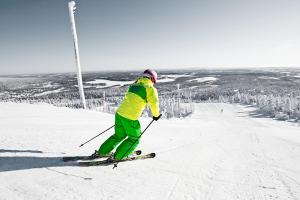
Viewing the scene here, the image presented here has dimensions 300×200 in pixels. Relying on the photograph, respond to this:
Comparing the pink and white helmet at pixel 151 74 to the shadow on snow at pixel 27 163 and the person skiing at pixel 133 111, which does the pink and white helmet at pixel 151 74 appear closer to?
the person skiing at pixel 133 111

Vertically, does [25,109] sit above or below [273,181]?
above

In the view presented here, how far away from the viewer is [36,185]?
4.11m

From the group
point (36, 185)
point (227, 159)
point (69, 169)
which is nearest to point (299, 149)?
point (227, 159)

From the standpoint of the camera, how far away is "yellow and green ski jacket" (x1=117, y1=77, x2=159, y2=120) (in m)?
5.30

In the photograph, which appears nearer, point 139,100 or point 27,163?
point 27,163

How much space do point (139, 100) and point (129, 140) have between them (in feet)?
2.57

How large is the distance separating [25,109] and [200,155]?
25.1 feet

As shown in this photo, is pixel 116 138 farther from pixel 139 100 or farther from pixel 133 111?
pixel 139 100

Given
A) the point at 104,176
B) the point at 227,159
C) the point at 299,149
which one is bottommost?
the point at 299,149

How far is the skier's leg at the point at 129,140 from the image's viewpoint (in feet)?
17.3

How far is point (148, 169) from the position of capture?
5273mm

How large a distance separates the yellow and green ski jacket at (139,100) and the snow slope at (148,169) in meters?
1.01

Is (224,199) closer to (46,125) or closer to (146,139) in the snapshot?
(146,139)

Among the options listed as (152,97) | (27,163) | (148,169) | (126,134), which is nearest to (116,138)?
(126,134)
